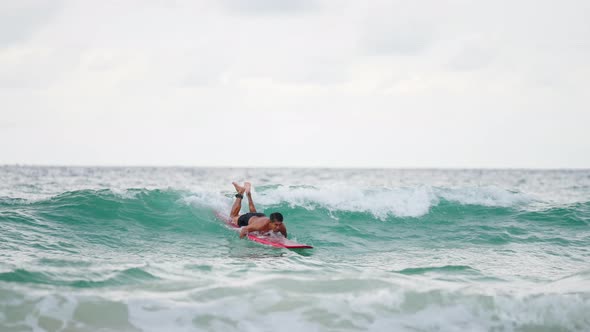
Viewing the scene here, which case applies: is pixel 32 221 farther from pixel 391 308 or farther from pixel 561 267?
pixel 561 267

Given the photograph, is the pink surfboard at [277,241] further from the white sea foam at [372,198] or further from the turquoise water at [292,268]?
the white sea foam at [372,198]

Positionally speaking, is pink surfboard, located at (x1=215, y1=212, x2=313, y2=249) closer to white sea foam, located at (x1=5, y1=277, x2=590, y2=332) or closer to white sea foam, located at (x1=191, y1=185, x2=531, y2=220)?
white sea foam, located at (x1=5, y1=277, x2=590, y2=332)

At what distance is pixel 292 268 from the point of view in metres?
7.16

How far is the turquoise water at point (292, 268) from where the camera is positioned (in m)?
5.33

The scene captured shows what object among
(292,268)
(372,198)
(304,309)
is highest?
(372,198)

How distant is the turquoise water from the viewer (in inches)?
210

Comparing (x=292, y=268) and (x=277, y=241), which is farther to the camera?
(x=277, y=241)

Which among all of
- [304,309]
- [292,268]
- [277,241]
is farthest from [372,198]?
[304,309]

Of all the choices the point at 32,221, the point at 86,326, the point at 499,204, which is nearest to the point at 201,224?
the point at 32,221

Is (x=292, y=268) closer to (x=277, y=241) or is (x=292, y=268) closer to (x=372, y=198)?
(x=277, y=241)

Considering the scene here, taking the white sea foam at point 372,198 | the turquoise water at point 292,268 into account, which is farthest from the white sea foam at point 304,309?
the white sea foam at point 372,198

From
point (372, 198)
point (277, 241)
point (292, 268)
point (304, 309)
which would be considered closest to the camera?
point (304, 309)

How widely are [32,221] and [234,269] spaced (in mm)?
5875

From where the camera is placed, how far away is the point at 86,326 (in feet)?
16.3
